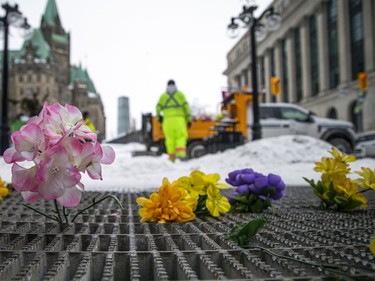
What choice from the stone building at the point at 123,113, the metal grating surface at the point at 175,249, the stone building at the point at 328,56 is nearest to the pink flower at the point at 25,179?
the metal grating surface at the point at 175,249

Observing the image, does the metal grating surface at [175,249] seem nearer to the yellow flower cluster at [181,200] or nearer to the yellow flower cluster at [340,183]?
the yellow flower cluster at [181,200]

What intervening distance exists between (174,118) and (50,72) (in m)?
105

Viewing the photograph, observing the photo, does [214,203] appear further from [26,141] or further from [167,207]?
[26,141]

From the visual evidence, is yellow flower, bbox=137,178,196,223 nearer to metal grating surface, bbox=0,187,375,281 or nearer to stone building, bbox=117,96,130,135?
metal grating surface, bbox=0,187,375,281

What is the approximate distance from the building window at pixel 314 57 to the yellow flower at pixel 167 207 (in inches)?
1917

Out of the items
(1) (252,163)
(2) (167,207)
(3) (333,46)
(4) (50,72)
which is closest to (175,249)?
(2) (167,207)

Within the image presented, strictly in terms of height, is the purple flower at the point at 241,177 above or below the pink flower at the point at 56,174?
below

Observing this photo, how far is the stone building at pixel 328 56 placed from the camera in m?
38.3

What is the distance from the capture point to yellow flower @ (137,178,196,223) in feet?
8.08

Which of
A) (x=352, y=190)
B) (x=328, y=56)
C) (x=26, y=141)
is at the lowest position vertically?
(x=352, y=190)

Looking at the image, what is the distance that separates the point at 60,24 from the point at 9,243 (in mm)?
130087

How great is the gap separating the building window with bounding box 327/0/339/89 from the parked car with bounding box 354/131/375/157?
1021 inches

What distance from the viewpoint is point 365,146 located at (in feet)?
61.9

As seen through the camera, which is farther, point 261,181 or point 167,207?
point 261,181
